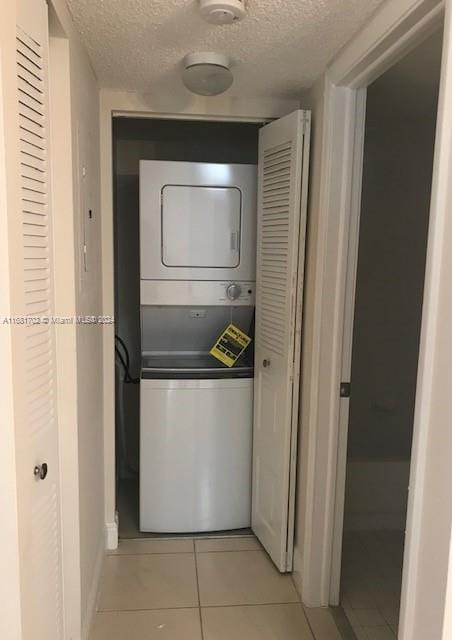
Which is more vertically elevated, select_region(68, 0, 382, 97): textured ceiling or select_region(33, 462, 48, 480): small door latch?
select_region(68, 0, 382, 97): textured ceiling

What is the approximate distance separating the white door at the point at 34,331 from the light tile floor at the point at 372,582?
1233 millimetres

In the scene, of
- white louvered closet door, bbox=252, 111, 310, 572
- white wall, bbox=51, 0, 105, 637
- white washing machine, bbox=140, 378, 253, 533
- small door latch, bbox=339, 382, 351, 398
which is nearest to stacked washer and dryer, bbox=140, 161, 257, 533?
white washing machine, bbox=140, 378, 253, 533

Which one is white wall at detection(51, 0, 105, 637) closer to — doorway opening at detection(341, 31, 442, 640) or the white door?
the white door

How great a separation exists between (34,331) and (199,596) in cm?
158

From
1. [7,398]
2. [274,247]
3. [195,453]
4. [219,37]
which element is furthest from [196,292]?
[7,398]

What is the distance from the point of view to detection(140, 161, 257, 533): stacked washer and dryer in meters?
2.62

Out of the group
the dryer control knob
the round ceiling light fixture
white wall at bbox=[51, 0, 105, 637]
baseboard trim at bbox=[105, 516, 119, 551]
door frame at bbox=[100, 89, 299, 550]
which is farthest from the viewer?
the dryer control knob

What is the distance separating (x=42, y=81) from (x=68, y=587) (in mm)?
1544

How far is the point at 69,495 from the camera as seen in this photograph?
1.72 metres

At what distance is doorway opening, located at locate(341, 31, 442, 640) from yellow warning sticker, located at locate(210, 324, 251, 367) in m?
0.60

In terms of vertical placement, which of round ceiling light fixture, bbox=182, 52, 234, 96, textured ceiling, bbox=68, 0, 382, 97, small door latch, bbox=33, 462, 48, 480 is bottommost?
small door latch, bbox=33, 462, 48, 480

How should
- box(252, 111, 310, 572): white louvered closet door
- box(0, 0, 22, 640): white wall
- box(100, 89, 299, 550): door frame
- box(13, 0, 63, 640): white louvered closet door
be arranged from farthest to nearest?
box(100, 89, 299, 550): door frame, box(252, 111, 310, 572): white louvered closet door, box(13, 0, 63, 640): white louvered closet door, box(0, 0, 22, 640): white wall

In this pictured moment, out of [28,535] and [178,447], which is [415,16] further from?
[178,447]

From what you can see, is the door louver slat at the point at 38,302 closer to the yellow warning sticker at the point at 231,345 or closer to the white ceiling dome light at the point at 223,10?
the white ceiling dome light at the point at 223,10
